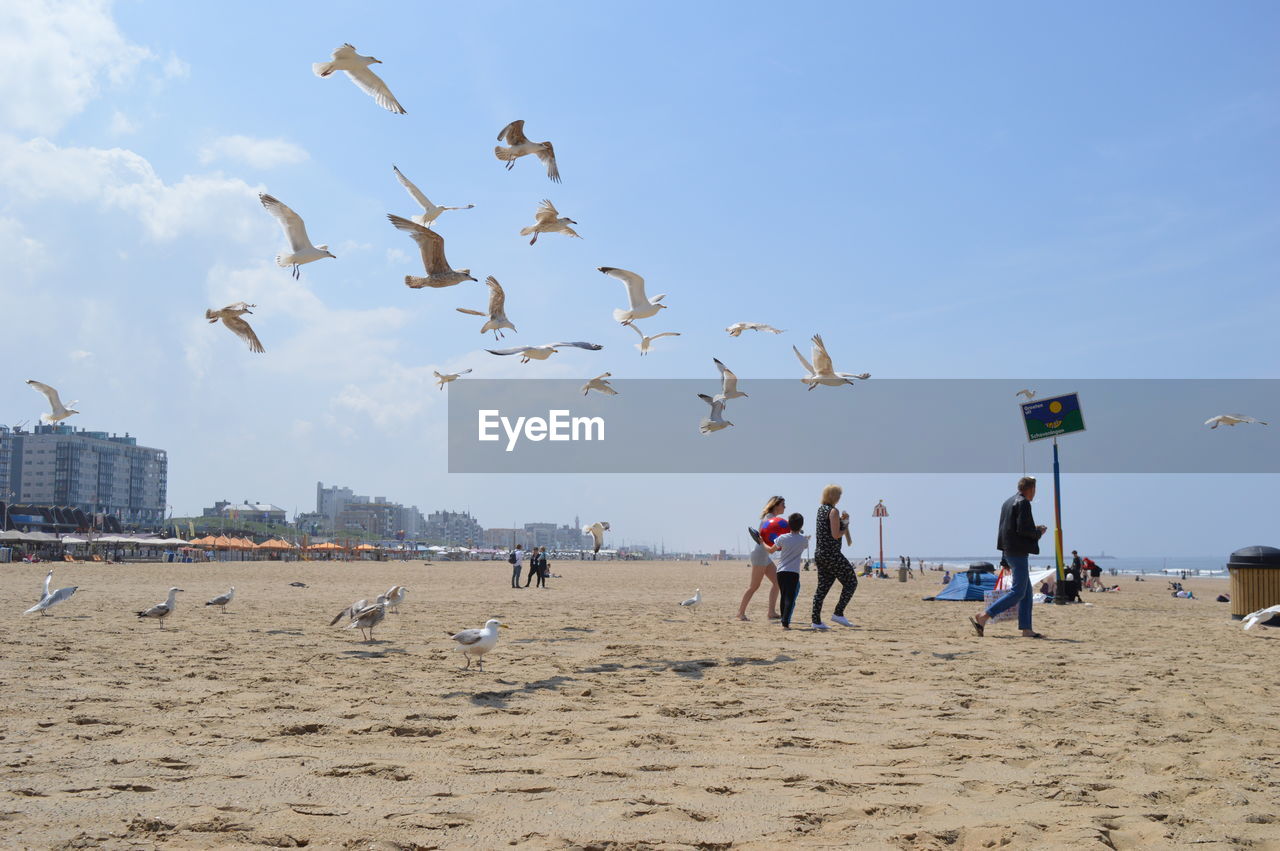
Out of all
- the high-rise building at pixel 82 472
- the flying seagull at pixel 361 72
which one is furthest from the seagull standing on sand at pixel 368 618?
the high-rise building at pixel 82 472

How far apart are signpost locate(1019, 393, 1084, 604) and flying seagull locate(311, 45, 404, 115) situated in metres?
12.9

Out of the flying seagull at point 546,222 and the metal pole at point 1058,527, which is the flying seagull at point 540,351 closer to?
the flying seagull at point 546,222

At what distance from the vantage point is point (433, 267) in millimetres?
11086

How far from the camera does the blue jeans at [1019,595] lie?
32.4 ft

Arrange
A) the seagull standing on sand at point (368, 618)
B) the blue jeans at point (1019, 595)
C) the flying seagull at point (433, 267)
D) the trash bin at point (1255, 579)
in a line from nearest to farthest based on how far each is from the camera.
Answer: the seagull standing on sand at point (368, 618)
the blue jeans at point (1019, 595)
the flying seagull at point (433, 267)
the trash bin at point (1255, 579)

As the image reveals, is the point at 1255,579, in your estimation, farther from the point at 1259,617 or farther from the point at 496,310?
the point at 496,310

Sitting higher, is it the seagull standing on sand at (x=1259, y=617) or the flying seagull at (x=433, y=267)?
the flying seagull at (x=433, y=267)

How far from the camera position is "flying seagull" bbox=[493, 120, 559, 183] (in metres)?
11.8

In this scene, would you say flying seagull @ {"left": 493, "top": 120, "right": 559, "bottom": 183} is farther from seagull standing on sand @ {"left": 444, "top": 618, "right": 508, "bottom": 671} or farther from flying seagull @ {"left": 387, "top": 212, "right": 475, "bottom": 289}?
seagull standing on sand @ {"left": 444, "top": 618, "right": 508, "bottom": 671}

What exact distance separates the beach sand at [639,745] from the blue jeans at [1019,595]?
88 centimetres

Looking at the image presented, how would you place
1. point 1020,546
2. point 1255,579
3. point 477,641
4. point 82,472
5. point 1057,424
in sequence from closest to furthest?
point 477,641
point 1020,546
point 1255,579
point 1057,424
point 82,472

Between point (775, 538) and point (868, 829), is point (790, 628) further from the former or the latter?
point (868, 829)

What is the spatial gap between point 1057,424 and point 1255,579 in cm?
502

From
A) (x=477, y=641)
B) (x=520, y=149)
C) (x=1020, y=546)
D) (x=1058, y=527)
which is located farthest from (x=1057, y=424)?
(x=477, y=641)
